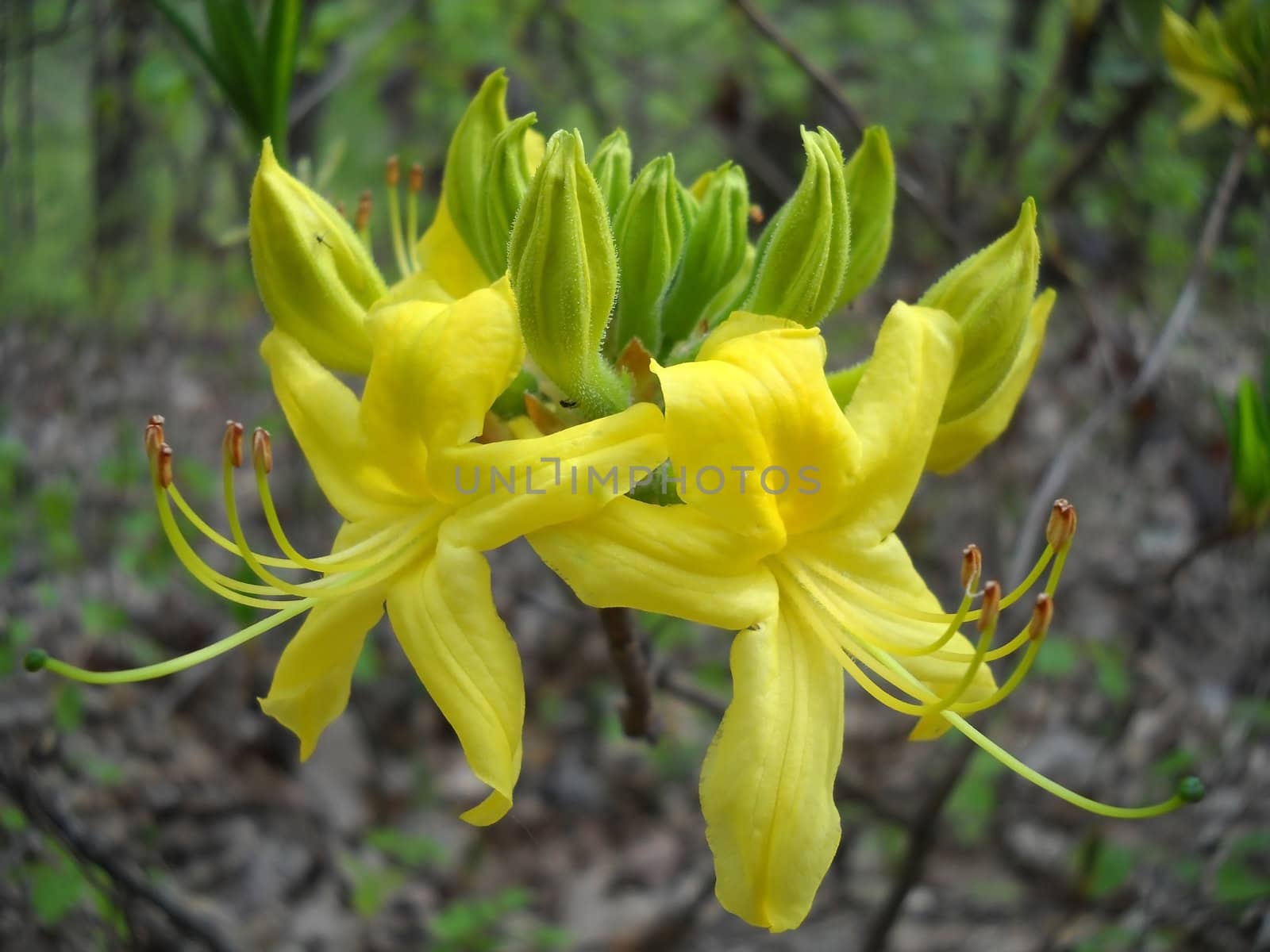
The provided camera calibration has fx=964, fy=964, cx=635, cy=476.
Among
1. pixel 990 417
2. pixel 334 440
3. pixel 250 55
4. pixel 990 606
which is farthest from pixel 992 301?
pixel 250 55

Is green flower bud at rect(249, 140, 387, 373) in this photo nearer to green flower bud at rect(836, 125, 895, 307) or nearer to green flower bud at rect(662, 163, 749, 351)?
green flower bud at rect(662, 163, 749, 351)

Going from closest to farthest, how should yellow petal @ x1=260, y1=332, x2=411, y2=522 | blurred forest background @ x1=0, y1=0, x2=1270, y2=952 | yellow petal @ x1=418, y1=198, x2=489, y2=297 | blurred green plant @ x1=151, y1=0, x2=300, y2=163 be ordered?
yellow petal @ x1=260, y1=332, x2=411, y2=522, yellow petal @ x1=418, y1=198, x2=489, y2=297, blurred green plant @ x1=151, y1=0, x2=300, y2=163, blurred forest background @ x1=0, y1=0, x2=1270, y2=952

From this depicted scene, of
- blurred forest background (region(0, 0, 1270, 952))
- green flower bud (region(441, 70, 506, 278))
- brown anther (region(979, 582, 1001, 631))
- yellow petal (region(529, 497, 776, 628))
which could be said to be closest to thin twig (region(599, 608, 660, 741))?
blurred forest background (region(0, 0, 1270, 952))

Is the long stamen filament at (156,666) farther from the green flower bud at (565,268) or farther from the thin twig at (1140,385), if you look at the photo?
the thin twig at (1140,385)

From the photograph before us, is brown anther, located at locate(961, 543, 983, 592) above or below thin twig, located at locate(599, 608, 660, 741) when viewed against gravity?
above

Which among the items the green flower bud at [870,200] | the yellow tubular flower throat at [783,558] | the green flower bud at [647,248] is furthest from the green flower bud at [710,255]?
the yellow tubular flower throat at [783,558]

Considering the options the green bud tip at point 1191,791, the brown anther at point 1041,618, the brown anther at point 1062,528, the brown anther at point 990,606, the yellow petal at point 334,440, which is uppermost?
the yellow petal at point 334,440

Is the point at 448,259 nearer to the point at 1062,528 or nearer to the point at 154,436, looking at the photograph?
the point at 154,436
